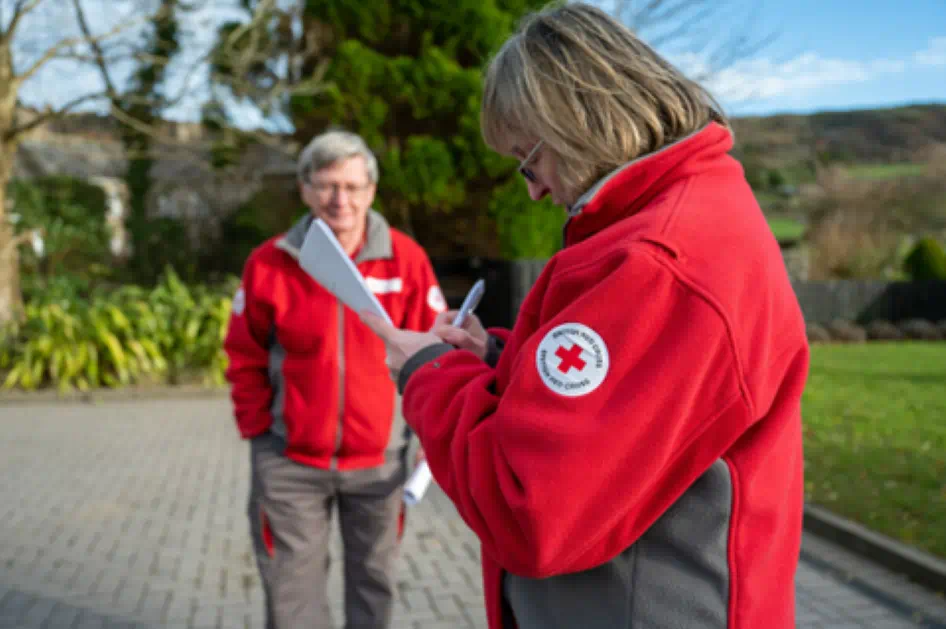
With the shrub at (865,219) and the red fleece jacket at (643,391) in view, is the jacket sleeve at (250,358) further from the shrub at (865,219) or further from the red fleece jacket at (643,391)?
the shrub at (865,219)

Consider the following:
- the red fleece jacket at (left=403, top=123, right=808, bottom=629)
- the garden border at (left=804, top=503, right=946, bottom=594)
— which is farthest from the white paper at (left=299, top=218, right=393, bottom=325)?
the garden border at (left=804, top=503, right=946, bottom=594)

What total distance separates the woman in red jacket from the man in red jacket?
1.56 meters

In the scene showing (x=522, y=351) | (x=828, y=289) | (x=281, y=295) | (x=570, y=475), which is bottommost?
(x=828, y=289)

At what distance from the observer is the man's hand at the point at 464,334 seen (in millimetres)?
1595

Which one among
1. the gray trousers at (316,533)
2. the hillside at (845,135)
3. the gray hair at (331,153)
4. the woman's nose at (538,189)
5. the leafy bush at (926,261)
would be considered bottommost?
the leafy bush at (926,261)

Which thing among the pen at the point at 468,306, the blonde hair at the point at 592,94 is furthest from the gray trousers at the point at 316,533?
the blonde hair at the point at 592,94

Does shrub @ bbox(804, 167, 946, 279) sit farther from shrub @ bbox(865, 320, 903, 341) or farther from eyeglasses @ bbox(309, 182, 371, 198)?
eyeglasses @ bbox(309, 182, 371, 198)

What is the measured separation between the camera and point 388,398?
10.0ft

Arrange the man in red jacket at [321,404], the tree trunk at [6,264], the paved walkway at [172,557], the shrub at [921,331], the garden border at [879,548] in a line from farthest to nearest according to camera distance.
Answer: the shrub at [921,331]
the tree trunk at [6,264]
the garden border at [879,548]
the paved walkway at [172,557]
the man in red jacket at [321,404]

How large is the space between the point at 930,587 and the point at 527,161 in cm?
406

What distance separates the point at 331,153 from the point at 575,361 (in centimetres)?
205

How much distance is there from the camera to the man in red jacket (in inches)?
115

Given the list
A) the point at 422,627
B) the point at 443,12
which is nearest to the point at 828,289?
the point at 443,12

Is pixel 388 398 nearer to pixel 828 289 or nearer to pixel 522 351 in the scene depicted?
pixel 522 351
